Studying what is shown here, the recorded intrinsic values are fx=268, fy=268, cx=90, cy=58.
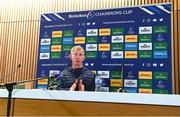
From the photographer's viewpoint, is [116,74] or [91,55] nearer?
[116,74]

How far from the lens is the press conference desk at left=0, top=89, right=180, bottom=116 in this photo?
1.43m

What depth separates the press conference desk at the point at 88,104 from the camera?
143cm

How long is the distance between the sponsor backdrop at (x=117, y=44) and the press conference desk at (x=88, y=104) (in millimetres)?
2812

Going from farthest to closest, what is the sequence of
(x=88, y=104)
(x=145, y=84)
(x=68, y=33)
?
(x=68, y=33) < (x=145, y=84) < (x=88, y=104)

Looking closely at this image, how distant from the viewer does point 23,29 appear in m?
6.68

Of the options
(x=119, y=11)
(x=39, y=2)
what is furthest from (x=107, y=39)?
(x=39, y=2)

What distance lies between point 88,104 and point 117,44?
3.22 metres

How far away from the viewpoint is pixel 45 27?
16.4 ft

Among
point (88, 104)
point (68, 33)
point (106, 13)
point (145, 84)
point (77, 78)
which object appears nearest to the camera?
point (88, 104)

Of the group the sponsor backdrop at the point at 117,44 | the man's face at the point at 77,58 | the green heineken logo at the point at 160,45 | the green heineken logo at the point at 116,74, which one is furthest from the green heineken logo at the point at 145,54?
the man's face at the point at 77,58

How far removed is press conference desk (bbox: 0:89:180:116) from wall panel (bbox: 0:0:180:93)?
464cm

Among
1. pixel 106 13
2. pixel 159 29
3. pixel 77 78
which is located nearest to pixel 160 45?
pixel 159 29

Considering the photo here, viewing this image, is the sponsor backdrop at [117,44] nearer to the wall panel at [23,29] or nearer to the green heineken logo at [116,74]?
the green heineken logo at [116,74]

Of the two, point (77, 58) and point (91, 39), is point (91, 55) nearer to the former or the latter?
point (91, 39)
